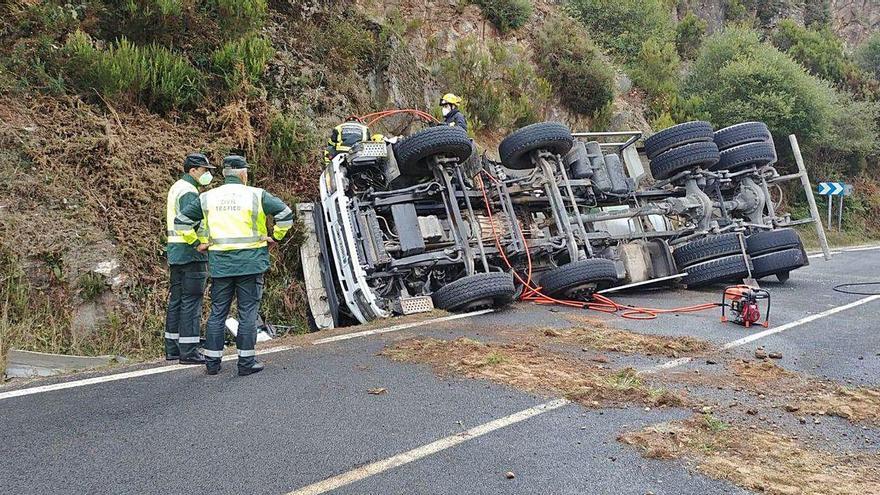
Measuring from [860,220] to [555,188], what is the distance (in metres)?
17.7

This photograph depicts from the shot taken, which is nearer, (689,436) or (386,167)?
(689,436)

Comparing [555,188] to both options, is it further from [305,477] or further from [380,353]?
[305,477]

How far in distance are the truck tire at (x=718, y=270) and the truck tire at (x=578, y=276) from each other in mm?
1681

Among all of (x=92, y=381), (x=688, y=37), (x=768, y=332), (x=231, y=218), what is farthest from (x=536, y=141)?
(x=688, y=37)

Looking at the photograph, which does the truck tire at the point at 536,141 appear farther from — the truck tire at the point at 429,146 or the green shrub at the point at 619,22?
the green shrub at the point at 619,22

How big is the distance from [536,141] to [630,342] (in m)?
3.12

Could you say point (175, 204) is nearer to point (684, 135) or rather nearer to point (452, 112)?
point (452, 112)

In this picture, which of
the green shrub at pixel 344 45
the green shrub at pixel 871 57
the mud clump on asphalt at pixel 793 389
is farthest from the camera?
the green shrub at pixel 871 57

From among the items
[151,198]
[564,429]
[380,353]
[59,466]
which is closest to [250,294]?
[380,353]

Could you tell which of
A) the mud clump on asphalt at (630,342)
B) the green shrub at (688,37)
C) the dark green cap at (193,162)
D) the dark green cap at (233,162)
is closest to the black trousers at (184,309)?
the dark green cap at (193,162)

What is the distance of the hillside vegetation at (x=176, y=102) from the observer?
5.02 m

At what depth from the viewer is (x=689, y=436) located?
2.70m

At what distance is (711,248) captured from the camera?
24.0 feet

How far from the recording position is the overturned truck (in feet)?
19.2
